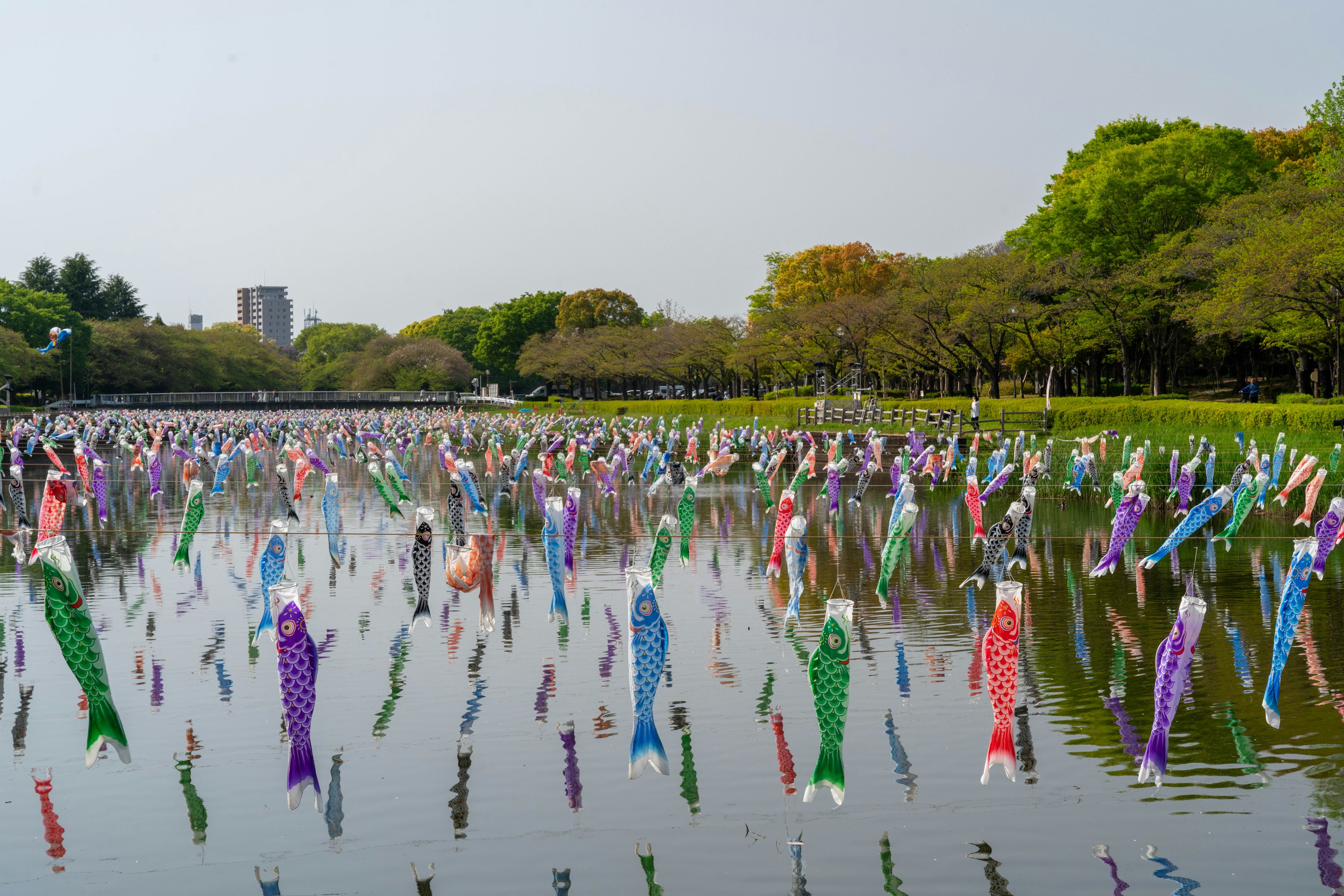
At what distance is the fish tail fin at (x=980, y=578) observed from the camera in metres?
10.7

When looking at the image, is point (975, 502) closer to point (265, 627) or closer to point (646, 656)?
point (265, 627)

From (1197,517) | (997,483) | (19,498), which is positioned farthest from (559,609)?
(19,498)

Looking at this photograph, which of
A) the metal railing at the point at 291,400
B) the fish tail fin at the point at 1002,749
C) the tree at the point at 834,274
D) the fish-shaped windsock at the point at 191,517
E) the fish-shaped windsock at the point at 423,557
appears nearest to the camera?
the fish tail fin at the point at 1002,749

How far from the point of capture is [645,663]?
246 inches

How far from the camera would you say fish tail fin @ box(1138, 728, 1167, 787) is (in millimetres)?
6359

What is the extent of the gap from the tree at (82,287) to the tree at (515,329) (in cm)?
3012

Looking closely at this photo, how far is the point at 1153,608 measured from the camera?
12812 millimetres

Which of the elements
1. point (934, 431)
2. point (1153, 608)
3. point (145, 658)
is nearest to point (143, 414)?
point (934, 431)

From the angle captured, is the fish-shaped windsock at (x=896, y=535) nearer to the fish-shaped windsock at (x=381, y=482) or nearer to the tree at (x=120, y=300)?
the fish-shaped windsock at (x=381, y=482)

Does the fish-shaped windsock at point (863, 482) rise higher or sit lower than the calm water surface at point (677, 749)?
higher

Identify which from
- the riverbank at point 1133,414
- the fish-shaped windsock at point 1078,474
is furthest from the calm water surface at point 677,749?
the riverbank at point 1133,414

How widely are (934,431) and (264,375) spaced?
7945cm

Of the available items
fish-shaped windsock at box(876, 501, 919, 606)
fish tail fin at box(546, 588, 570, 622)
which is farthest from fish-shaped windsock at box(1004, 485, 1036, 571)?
fish tail fin at box(546, 588, 570, 622)

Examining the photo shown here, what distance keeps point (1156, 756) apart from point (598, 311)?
289 feet
